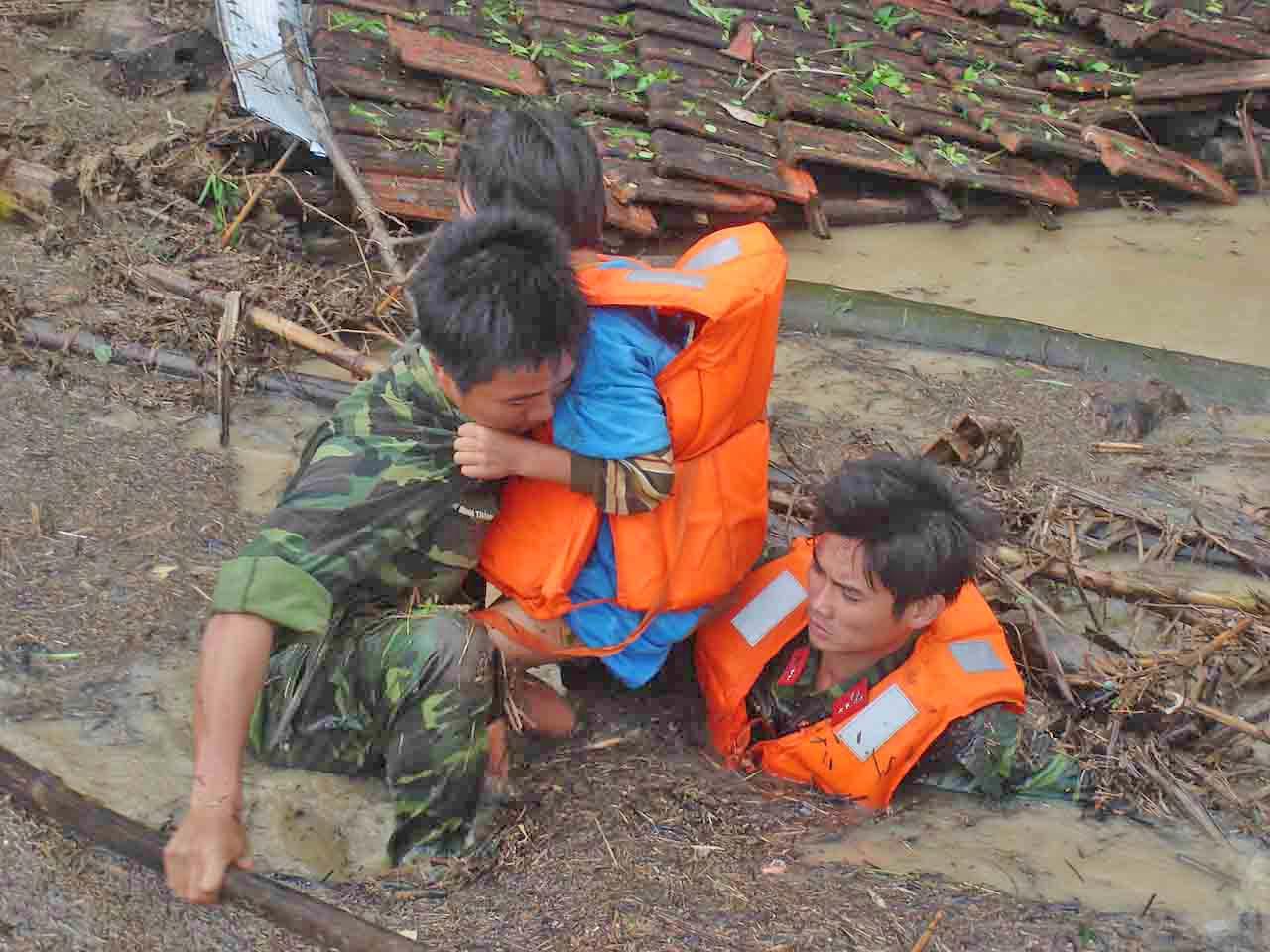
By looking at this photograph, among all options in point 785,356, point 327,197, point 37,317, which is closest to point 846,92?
point 785,356

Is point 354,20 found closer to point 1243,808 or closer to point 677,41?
point 677,41

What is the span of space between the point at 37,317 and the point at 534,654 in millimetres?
2828

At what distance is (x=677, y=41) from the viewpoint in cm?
760

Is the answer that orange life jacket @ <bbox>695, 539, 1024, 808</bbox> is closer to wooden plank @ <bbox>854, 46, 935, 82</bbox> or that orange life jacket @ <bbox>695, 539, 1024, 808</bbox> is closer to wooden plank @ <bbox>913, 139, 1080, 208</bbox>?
wooden plank @ <bbox>913, 139, 1080, 208</bbox>

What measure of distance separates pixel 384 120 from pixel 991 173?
310 cm

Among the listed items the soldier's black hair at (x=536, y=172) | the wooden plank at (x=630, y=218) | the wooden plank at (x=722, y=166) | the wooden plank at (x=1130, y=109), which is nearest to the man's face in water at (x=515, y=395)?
the soldier's black hair at (x=536, y=172)

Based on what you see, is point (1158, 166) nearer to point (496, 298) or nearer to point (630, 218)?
point (630, 218)

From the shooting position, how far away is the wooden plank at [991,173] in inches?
275

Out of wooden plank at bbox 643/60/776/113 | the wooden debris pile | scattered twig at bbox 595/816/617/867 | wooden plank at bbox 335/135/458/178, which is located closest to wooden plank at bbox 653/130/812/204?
wooden plank at bbox 643/60/776/113

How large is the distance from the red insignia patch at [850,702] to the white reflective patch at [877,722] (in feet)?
0.12

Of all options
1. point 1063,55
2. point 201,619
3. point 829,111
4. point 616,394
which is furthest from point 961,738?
point 1063,55

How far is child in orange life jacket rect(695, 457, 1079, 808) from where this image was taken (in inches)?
128

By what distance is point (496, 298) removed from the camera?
267 cm

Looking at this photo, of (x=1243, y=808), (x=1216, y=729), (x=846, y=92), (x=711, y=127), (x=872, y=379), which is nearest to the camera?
(x=1243, y=808)
